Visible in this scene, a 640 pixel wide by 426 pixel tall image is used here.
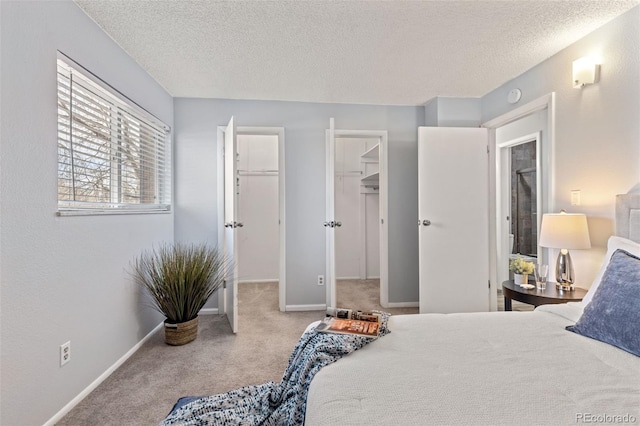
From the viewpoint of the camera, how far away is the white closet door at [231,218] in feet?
9.75

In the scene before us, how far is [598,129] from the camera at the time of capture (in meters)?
2.17

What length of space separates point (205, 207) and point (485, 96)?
336 centimetres

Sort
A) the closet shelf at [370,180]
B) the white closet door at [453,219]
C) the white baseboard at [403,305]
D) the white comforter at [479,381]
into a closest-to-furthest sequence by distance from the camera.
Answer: the white comforter at [479,381]
the white closet door at [453,219]
the white baseboard at [403,305]
the closet shelf at [370,180]

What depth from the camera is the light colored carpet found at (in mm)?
1810

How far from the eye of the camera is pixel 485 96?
3.47 metres

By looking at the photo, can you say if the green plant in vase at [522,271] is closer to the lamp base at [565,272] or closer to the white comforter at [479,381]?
the lamp base at [565,272]

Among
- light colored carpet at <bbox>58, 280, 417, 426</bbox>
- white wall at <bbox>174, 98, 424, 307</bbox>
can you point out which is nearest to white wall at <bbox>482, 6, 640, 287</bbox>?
white wall at <bbox>174, 98, 424, 307</bbox>

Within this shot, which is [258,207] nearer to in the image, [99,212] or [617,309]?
[99,212]

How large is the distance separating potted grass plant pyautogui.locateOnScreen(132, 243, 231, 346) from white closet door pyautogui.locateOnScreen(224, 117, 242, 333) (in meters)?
0.26

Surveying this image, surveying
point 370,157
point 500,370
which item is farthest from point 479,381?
point 370,157

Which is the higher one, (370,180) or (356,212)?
(370,180)

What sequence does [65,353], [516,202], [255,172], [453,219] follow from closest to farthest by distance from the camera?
[65,353] < [453,219] < [516,202] < [255,172]

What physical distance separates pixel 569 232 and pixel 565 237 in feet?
0.14

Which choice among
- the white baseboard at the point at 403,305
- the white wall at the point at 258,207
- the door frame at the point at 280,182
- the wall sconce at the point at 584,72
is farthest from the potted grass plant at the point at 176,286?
the wall sconce at the point at 584,72
